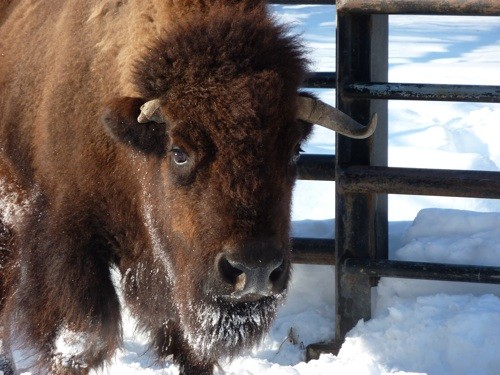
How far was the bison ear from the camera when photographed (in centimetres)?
392

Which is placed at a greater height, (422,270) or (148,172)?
(148,172)

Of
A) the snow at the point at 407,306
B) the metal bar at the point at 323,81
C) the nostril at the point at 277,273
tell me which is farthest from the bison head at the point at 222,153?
the metal bar at the point at 323,81

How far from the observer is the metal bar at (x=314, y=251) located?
559 cm

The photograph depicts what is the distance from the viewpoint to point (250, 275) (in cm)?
351

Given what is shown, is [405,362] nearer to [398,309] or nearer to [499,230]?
[398,309]

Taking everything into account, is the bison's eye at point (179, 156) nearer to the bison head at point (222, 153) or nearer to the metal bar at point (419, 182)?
the bison head at point (222, 153)

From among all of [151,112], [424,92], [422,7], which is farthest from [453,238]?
[151,112]

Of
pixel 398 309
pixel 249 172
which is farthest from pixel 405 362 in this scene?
pixel 249 172

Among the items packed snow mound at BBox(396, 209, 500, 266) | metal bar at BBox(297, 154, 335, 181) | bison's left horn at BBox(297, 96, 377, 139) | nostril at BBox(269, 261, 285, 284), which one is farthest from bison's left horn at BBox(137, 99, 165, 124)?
packed snow mound at BBox(396, 209, 500, 266)

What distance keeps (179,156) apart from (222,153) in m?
0.26

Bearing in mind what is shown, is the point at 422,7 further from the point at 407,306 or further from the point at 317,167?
the point at 407,306

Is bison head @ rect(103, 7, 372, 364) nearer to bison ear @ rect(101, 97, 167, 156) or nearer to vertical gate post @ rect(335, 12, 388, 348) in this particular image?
bison ear @ rect(101, 97, 167, 156)

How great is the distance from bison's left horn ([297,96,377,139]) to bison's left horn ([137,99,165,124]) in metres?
0.61

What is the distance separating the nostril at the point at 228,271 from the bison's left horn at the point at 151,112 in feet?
2.24
